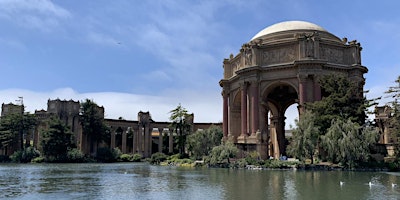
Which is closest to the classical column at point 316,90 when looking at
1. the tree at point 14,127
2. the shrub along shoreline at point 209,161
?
the shrub along shoreline at point 209,161

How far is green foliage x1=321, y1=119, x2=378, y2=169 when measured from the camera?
28812mm

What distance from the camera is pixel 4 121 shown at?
212 ft

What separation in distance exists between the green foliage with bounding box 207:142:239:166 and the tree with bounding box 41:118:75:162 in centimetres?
3130

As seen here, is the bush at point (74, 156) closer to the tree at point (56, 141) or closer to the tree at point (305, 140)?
the tree at point (56, 141)

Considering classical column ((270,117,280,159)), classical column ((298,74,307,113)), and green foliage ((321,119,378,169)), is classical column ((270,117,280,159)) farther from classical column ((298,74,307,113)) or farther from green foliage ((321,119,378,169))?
green foliage ((321,119,378,169))

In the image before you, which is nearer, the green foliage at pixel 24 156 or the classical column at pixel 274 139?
the classical column at pixel 274 139

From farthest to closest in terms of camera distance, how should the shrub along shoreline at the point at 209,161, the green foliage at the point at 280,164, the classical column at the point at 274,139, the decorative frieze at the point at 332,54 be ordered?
the classical column at the point at 274,139, the decorative frieze at the point at 332,54, the green foliage at the point at 280,164, the shrub along shoreline at the point at 209,161

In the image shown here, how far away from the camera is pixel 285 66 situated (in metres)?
42.6

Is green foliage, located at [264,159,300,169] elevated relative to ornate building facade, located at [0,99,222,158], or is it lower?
lower

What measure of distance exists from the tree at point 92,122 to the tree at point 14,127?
8.35 m

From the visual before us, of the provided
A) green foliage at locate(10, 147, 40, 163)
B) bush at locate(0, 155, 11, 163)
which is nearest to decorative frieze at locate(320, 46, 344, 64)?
green foliage at locate(10, 147, 40, 163)

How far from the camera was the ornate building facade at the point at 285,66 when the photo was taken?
41.3 m

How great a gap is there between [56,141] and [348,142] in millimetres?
44454

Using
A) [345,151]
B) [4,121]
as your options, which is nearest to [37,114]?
[4,121]
